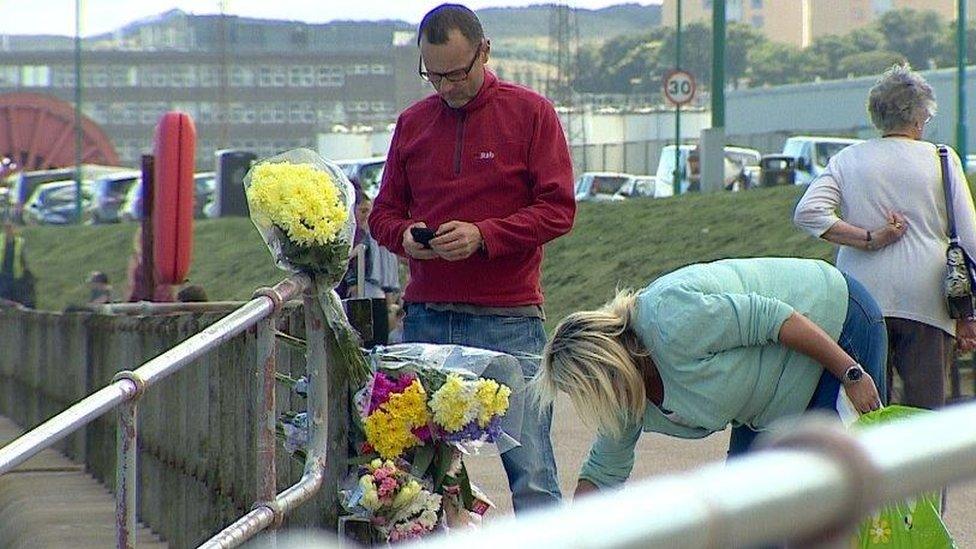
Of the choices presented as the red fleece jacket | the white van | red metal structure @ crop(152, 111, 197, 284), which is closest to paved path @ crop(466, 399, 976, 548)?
the red fleece jacket

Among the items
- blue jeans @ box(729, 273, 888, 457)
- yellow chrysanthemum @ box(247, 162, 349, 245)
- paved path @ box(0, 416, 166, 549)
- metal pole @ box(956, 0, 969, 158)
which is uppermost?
metal pole @ box(956, 0, 969, 158)

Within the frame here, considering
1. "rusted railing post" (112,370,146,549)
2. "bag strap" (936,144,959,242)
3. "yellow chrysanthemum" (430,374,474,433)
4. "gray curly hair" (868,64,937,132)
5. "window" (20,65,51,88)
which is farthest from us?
"window" (20,65,51,88)

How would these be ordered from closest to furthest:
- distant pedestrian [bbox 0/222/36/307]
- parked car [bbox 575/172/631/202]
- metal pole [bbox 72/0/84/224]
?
1. distant pedestrian [bbox 0/222/36/307]
2. parked car [bbox 575/172/631/202]
3. metal pole [bbox 72/0/84/224]

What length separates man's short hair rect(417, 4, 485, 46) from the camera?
16.6ft

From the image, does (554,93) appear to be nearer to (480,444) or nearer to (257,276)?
(257,276)

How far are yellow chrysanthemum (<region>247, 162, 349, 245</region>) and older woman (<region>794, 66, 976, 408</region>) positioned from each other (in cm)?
204

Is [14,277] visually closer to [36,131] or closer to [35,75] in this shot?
[36,131]

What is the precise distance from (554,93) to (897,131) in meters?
57.3

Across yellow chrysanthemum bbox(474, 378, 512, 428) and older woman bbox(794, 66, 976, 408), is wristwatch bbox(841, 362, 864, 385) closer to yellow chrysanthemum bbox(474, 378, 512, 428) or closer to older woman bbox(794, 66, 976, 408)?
yellow chrysanthemum bbox(474, 378, 512, 428)

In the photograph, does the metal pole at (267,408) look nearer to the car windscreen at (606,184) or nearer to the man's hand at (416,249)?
the man's hand at (416,249)

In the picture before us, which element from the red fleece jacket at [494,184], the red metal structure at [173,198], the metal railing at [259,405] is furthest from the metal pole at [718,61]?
the metal railing at [259,405]

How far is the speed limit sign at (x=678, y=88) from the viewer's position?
29.8m

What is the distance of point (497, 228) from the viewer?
16.4ft

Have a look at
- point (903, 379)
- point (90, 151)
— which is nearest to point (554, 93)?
point (90, 151)
